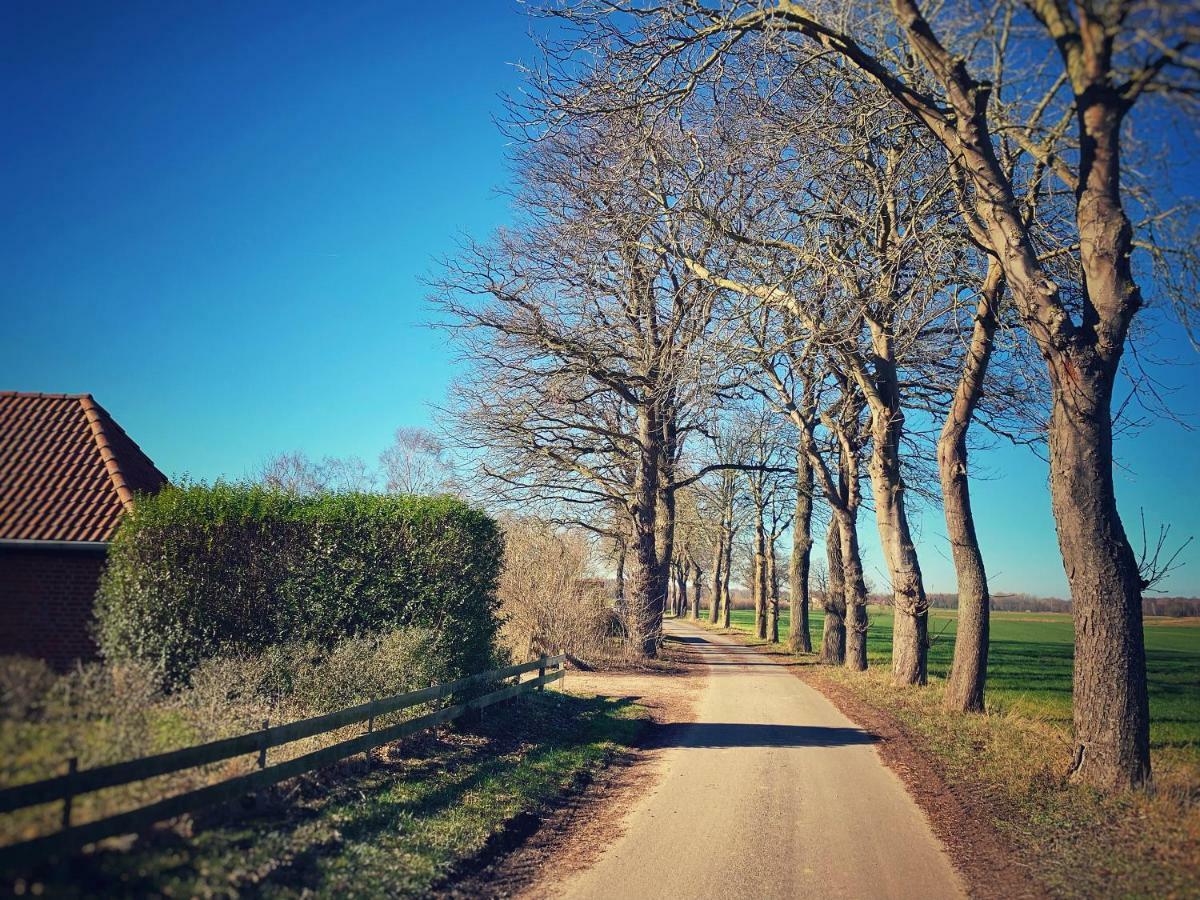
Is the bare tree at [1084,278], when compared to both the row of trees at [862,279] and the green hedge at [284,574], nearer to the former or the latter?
the row of trees at [862,279]

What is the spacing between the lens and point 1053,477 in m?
8.52

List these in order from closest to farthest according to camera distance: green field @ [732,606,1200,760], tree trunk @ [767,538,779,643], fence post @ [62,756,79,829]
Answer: fence post @ [62,756,79,829], green field @ [732,606,1200,760], tree trunk @ [767,538,779,643]


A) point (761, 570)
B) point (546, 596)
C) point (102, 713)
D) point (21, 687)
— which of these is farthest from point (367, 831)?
point (761, 570)

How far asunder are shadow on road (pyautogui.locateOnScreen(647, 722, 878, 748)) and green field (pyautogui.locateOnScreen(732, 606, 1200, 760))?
11.9 feet

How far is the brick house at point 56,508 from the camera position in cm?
1370

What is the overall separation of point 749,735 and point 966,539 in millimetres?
5372

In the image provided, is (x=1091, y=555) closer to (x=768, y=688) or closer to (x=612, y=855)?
(x=612, y=855)

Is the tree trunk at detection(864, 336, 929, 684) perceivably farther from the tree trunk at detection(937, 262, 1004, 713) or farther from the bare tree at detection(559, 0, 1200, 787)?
the bare tree at detection(559, 0, 1200, 787)

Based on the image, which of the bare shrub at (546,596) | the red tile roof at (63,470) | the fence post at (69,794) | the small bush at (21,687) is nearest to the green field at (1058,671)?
the bare shrub at (546,596)

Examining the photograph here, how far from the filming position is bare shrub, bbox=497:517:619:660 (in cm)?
2066

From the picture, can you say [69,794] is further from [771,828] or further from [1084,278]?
[1084,278]

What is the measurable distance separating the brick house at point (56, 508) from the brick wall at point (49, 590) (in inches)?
0.6

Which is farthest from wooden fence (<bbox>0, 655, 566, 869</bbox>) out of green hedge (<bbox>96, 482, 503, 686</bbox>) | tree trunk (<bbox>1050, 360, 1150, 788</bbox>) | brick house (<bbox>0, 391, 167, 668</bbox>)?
tree trunk (<bbox>1050, 360, 1150, 788</bbox>)

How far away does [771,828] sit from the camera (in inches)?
283
